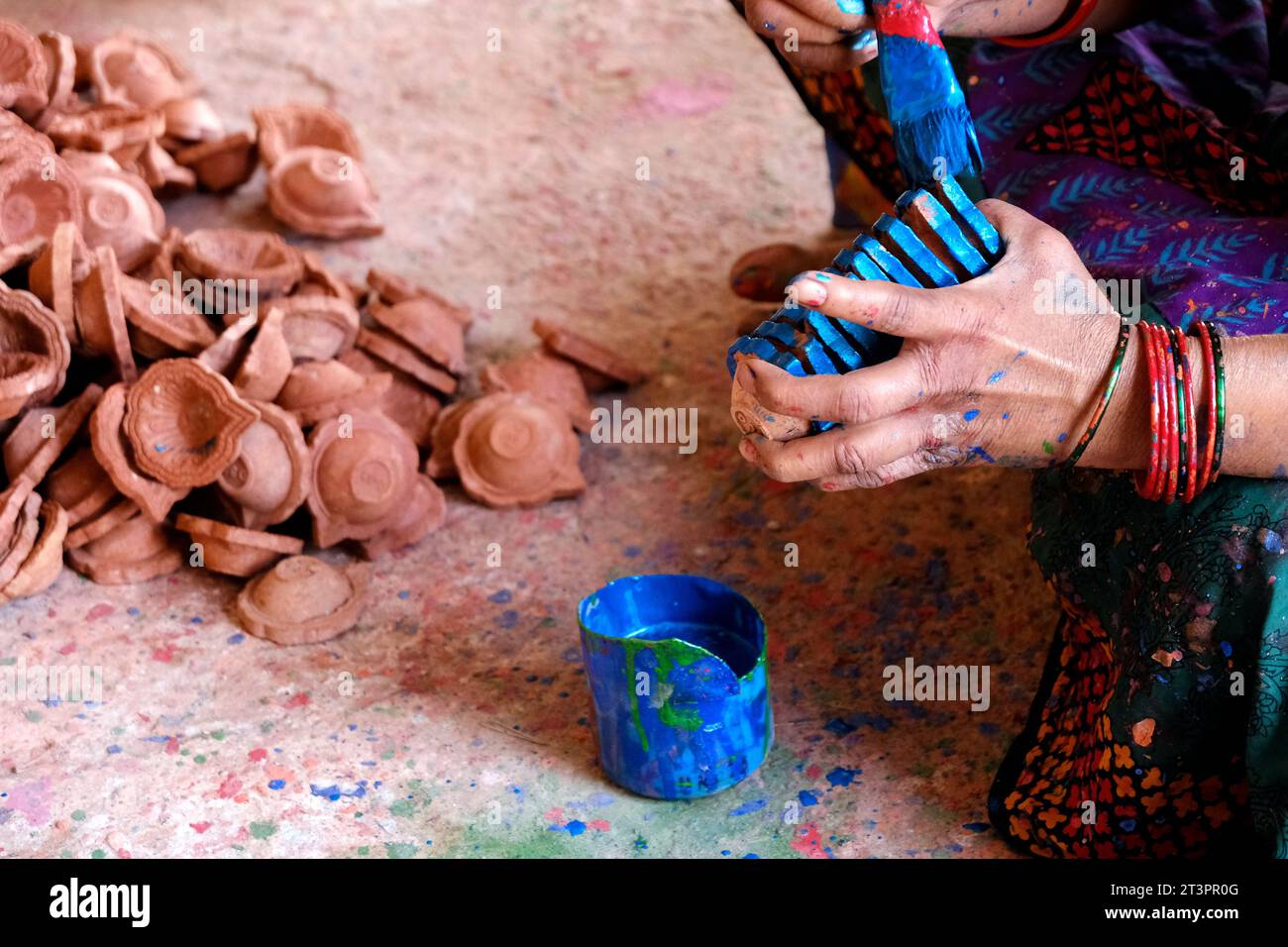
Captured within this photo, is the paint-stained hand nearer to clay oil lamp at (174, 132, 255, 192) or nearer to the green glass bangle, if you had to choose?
the green glass bangle

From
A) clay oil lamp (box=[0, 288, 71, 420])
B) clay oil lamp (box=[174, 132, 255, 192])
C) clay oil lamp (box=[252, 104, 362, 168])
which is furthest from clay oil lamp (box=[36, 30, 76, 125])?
clay oil lamp (box=[0, 288, 71, 420])

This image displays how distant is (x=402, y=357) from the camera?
288cm

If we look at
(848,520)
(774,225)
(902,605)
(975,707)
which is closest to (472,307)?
(774,225)

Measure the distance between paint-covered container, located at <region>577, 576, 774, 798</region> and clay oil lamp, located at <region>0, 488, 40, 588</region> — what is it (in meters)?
1.07

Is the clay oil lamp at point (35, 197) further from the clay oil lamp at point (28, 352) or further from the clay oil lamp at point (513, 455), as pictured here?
the clay oil lamp at point (513, 455)

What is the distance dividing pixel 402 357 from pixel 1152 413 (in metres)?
1.75

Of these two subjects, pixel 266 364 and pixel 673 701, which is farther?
pixel 266 364

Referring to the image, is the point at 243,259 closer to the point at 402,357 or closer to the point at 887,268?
the point at 402,357

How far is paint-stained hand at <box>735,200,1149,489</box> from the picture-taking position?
155cm

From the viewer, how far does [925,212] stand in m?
1.67

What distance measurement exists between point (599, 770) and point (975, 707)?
643mm

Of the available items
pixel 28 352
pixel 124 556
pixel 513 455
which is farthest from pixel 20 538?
pixel 513 455

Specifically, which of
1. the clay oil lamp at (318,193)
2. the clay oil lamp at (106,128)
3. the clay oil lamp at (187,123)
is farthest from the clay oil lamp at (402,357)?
the clay oil lamp at (187,123)

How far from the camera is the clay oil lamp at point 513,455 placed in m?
2.76
